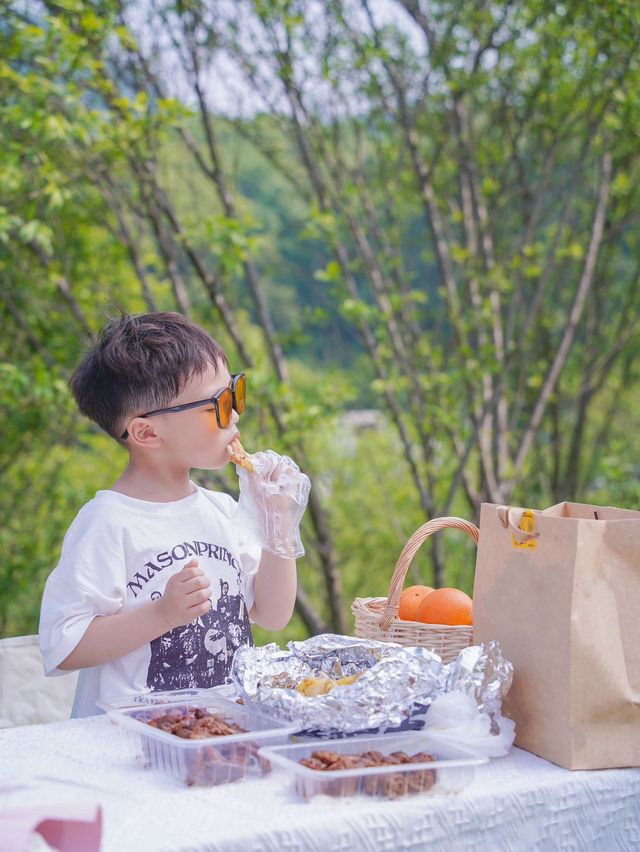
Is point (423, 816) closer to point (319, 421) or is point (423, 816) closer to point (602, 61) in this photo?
point (319, 421)

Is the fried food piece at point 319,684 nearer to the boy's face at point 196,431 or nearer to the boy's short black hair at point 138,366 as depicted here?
the boy's face at point 196,431

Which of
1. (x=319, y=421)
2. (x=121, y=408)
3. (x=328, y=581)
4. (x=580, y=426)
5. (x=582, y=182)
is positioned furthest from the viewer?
(x=580, y=426)

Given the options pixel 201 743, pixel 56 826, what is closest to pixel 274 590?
pixel 201 743

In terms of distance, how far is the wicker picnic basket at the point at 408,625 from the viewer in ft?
5.38

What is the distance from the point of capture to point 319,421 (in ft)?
15.3

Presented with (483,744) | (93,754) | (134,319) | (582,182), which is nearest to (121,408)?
(134,319)

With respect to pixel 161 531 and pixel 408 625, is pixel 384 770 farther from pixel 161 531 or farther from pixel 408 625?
pixel 161 531

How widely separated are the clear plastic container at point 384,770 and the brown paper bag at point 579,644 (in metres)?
0.20

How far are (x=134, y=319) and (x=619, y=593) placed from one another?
1.07 meters

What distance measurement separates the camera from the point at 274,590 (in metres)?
1.97

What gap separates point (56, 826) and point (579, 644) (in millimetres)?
719

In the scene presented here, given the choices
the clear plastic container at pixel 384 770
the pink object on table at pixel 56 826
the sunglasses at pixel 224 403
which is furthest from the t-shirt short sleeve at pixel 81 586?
the pink object on table at pixel 56 826

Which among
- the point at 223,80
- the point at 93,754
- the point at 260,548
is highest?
Answer: the point at 223,80

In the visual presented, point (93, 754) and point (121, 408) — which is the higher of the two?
point (121, 408)
